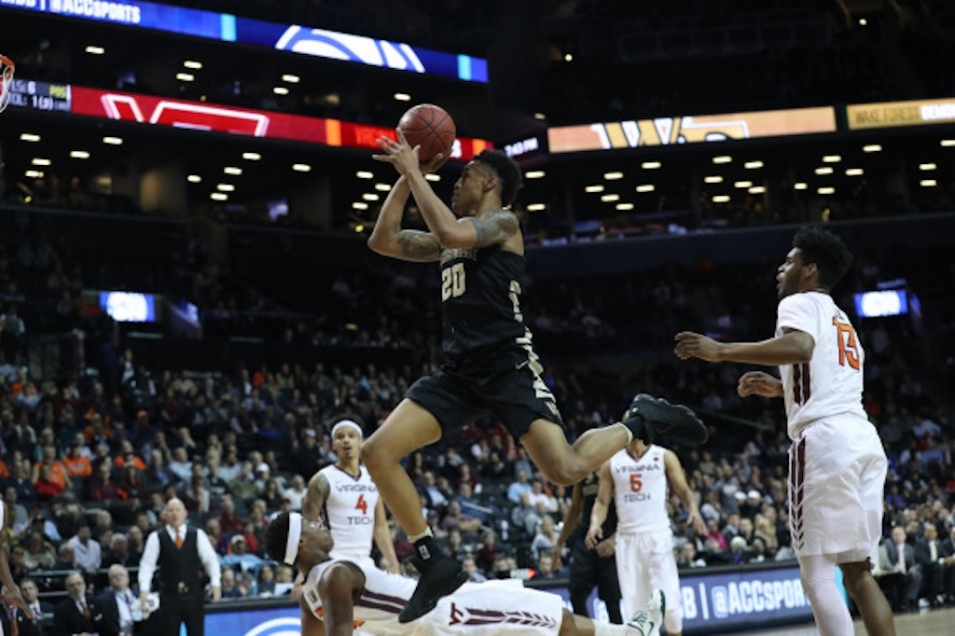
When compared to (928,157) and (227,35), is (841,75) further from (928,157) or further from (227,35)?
(227,35)

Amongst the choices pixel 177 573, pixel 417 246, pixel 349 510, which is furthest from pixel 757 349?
pixel 177 573

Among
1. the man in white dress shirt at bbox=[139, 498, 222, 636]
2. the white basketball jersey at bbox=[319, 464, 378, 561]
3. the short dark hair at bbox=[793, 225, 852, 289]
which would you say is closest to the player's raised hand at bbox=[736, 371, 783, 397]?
the short dark hair at bbox=[793, 225, 852, 289]

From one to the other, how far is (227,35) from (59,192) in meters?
5.76

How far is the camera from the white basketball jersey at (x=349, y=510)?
11.2m

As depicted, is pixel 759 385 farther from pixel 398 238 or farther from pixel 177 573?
pixel 177 573

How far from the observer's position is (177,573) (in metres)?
13.4

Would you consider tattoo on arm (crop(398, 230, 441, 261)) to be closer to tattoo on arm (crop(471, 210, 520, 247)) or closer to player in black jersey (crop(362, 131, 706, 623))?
player in black jersey (crop(362, 131, 706, 623))

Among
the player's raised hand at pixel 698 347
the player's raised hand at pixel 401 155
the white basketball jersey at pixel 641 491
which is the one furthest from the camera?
the white basketball jersey at pixel 641 491

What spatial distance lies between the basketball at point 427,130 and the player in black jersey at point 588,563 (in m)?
6.65

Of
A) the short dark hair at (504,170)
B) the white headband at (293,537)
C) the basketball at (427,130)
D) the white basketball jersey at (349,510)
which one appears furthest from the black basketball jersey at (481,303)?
the white basketball jersey at (349,510)

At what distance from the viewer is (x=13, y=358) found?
917 inches

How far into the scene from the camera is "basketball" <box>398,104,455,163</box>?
23.4 ft

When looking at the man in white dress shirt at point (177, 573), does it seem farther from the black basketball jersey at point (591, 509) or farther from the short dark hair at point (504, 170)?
the short dark hair at point (504, 170)

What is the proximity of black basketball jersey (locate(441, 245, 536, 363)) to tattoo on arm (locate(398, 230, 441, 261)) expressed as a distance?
19 cm
